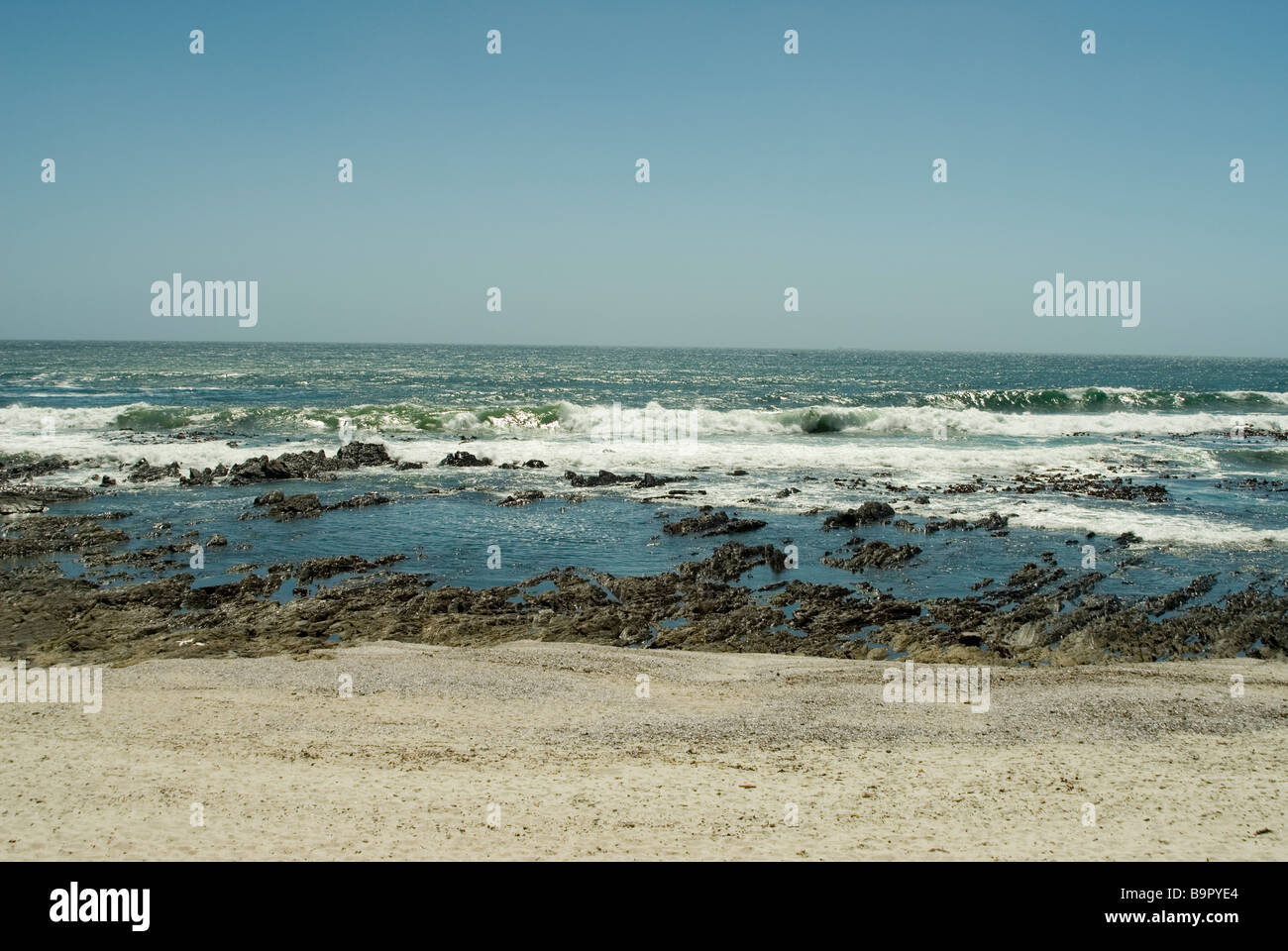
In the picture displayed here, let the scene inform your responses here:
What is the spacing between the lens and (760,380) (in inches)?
3174

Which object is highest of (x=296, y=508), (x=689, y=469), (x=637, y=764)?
(x=689, y=469)

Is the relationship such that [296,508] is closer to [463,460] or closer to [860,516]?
[463,460]

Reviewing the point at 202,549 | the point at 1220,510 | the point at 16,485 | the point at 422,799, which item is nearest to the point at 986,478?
the point at 1220,510

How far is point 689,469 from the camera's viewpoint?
3200 centimetres

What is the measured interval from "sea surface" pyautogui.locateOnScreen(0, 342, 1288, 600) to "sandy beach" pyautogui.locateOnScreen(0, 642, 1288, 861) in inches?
228

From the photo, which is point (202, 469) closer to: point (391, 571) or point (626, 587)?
point (391, 571)

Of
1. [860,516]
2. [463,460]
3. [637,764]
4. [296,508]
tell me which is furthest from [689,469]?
[637,764]

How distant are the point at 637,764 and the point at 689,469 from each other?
23.2 metres

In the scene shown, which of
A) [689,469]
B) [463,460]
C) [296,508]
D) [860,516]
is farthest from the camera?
[463,460]

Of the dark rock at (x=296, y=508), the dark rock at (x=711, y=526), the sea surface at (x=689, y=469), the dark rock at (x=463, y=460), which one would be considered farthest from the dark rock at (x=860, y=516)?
the dark rock at (x=463, y=460)

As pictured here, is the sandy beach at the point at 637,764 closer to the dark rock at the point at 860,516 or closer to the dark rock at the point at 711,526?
the dark rock at the point at 711,526

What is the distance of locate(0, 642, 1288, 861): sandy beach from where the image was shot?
7348mm

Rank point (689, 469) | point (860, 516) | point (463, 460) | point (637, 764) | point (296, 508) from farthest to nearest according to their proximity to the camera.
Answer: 1. point (463, 460)
2. point (689, 469)
3. point (296, 508)
4. point (860, 516)
5. point (637, 764)

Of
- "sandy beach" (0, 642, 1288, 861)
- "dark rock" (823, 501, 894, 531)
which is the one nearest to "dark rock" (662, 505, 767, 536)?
"dark rock" (823, 501, 894, 531)
